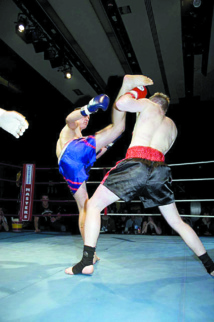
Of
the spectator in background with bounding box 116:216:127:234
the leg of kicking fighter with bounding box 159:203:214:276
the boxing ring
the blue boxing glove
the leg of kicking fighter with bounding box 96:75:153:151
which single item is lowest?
the spectator in background with bounding box 116:216:127:234

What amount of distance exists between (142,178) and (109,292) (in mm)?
602

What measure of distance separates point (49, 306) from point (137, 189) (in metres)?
0.73

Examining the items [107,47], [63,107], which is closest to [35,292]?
[107,47]

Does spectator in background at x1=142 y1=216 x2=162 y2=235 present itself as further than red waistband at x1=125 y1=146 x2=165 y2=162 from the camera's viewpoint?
Yes

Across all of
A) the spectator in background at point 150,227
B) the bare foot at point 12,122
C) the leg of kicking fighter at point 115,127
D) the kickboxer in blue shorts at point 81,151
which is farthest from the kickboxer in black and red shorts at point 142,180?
the spectator in background at point 150,227

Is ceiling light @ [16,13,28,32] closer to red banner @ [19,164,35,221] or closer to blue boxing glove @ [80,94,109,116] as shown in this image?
red banner @ [19,164,35,221]

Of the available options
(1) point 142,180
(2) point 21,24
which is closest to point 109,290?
(1) point 142,180

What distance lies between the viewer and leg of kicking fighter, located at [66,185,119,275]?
1.45 m

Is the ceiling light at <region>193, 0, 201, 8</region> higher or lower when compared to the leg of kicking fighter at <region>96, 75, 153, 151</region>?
higher

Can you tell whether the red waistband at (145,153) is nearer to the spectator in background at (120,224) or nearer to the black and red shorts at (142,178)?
the black and red shorts at (142,178)

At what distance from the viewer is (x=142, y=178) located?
144cm

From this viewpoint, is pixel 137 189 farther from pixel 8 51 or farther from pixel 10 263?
pixel 8 51

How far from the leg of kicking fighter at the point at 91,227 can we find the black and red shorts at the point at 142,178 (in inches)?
2.3

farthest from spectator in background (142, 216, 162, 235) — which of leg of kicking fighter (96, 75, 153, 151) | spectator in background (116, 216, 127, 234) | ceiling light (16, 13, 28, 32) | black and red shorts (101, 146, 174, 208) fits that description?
ceiling light (16, 13, 28, 32)
